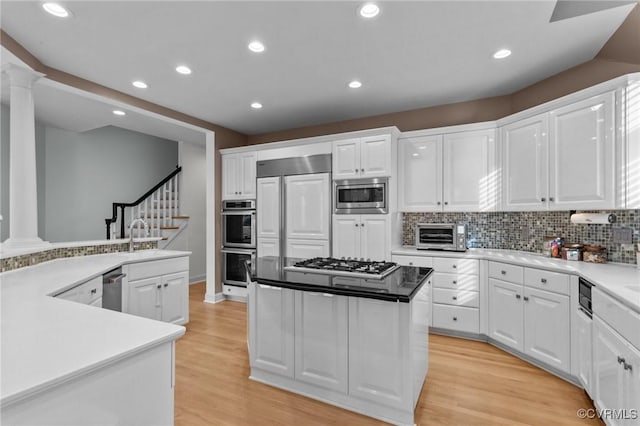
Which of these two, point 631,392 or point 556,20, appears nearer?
point 631,392

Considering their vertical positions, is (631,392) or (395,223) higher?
(395,223)

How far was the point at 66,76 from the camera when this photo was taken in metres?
3.07

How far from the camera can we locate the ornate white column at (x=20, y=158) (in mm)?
2725

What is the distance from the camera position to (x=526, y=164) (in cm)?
308

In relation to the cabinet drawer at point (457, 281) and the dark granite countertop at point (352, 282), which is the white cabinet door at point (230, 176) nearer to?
the dark granite countertop at point (352, 282)

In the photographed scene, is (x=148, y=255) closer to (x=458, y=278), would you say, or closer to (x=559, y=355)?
(x=458, y=278)

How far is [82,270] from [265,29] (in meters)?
2.38

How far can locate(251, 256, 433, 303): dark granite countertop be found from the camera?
5.93ft

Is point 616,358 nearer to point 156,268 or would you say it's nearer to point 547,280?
point 547,280

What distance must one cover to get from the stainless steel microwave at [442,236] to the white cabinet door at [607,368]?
157 centimetres

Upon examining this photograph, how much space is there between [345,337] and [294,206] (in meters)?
2.43

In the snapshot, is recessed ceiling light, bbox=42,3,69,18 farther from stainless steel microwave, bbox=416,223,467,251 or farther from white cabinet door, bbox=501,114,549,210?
white cabinet door, bbox=501,114,549,210

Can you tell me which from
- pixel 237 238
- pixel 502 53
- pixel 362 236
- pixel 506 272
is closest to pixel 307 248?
pixel 362 236

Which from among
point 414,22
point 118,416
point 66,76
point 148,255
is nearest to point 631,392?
point 118,416
